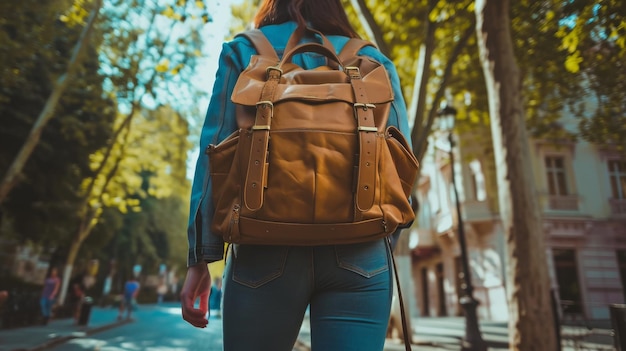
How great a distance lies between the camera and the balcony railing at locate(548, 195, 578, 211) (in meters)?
19.4

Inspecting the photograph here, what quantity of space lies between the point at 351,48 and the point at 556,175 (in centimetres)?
2132

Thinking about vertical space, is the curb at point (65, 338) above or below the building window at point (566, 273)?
below

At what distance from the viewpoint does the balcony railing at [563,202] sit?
1939 centimetres

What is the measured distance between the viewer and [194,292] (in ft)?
4.70

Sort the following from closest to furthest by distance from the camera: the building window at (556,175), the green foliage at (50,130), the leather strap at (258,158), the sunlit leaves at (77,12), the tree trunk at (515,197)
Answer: the leather strap at (258,158) < the tree trunk at (515,197) < the sunlit leaves at (77,12) < the green foliage at (50,130) < the building window at (556,175)

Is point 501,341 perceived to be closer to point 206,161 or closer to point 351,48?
point 351,48

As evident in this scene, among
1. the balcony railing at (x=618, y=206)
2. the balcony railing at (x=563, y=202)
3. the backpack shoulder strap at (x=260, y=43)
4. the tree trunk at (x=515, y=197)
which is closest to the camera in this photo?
the backpack shoulder strap at (x=260, y=43)

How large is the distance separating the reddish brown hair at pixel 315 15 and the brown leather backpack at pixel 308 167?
0.45 metres

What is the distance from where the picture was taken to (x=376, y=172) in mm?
1290

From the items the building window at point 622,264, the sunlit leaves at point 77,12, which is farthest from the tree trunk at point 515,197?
the building window at point 622,264

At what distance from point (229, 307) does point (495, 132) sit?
585cm

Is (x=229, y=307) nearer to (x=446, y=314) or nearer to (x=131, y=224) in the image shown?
(x=446, y=314)

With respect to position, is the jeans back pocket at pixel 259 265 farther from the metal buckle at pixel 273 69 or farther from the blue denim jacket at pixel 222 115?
the metal buckle at pixel 273 69

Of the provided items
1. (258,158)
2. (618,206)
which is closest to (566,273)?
(618,206)
